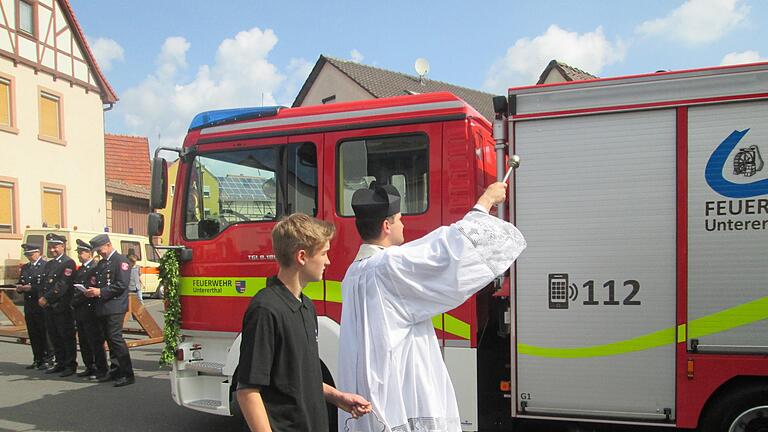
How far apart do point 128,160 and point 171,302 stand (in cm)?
2984

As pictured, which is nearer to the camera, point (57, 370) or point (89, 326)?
point (89, 326)

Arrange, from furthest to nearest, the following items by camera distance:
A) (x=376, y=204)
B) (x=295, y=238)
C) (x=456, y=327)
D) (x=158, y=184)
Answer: (x=158, y=184) < (x=456, y=327) < (x=376, y=204) < (x=295, y=238)

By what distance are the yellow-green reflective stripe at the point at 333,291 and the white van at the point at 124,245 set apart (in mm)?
12199

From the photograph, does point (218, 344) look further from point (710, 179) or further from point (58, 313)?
point (58, 313)

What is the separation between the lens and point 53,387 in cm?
780

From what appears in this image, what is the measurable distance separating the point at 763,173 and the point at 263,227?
3424mm

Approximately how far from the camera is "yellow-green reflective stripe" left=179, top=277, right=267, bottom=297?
4684 millimetres

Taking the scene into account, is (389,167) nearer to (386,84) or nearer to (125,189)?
(386,84)

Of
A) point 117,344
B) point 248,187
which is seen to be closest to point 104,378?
point 117,344

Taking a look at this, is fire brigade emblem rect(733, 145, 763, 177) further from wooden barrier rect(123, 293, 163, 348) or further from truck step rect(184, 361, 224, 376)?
wooden barrier rect(123, 293, 163, 348)

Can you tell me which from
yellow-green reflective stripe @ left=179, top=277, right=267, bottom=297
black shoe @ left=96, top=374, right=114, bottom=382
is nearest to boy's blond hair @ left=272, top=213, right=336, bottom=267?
yellow-green reflective stripe @ left=179, top=277, right=267, bottom=297

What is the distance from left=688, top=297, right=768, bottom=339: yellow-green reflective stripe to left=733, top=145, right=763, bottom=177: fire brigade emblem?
2.52 ft

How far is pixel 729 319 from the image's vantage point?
361 centimetres

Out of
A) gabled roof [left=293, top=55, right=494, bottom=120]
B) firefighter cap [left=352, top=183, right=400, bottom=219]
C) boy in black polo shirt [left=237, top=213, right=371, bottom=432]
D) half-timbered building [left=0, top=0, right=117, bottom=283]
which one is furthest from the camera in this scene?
gabled roof [left=293, top=55, right=494, bottom=120]
